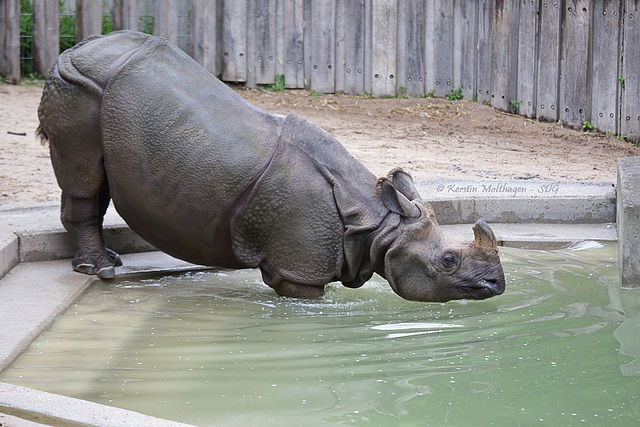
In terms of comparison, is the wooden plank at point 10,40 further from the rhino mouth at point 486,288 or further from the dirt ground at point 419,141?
the rhino mouth at point 486,288

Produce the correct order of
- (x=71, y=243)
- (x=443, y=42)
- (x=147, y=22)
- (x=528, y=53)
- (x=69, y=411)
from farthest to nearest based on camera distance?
(x=147, y=22) < (x=443, y=42) < (x=528, y=53) < (x=71, y=243) < (x=69, y=411)

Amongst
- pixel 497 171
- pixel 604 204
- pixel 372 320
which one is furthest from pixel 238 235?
pixel 497 171

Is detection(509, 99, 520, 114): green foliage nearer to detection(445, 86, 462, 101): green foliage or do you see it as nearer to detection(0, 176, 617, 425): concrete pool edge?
detection(445, 86, 462, 101): green foliage

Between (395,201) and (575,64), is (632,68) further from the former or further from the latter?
(395,201)

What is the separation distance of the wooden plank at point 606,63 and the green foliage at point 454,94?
2.29 metres

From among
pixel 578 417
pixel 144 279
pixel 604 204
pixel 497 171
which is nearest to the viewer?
pixel 578 417

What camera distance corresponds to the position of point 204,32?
12836 mm

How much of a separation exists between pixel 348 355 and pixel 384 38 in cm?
918

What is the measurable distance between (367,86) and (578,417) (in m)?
10.0

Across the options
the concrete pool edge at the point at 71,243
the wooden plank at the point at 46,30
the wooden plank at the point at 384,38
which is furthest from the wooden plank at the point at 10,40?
the concrete pool edge at the point at 71,243

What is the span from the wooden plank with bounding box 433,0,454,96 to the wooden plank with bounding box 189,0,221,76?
10.2 ft

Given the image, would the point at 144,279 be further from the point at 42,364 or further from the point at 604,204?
the point at 604,204

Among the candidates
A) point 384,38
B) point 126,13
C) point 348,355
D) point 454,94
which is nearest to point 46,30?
point 126,13

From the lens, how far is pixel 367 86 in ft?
43.0
